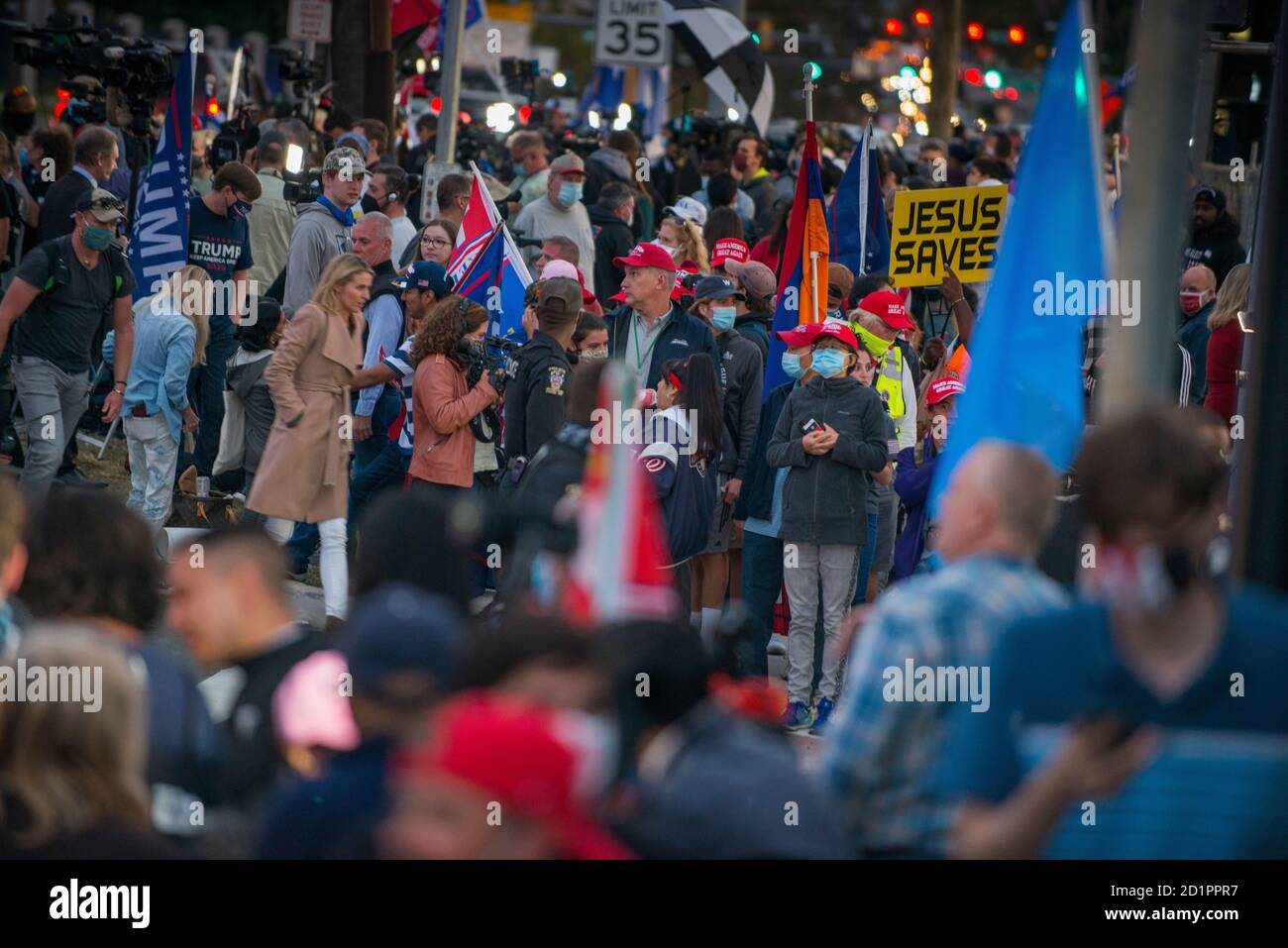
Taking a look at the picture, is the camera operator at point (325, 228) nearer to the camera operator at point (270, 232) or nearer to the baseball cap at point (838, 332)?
the camera operator at point (270, 232)

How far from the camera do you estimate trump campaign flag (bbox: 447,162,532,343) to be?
10.9m

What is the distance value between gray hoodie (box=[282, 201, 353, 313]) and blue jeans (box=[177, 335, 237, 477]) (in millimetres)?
520

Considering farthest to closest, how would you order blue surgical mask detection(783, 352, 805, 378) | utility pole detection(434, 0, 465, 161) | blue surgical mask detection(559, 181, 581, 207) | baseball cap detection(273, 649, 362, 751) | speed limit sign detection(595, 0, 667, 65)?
speed limit sign detection(595, 0, 667, 65) < utility pole detection(434, 0, 465, 161) < blue surgical mask detection(559, 181, 581, 207) < blue surgical mask detection(783, 352, 805, 378) < baseball cap detection(273, 649, 362, 751)

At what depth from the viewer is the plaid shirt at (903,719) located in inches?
145

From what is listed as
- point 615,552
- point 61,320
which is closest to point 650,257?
point 61,320

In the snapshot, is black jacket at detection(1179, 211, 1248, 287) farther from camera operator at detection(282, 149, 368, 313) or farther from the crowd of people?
camera operator at detection(282, 149, 368, 313)

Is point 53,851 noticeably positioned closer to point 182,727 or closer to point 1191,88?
point 182,727

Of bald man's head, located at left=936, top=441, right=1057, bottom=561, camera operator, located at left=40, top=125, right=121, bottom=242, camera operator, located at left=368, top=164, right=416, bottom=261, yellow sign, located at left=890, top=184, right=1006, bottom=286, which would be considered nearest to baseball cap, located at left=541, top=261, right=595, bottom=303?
yellow sign, located at left=890, top=184, right=1006, bottom=286

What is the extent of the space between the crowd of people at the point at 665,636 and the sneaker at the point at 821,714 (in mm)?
14

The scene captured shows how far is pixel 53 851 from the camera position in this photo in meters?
3.60

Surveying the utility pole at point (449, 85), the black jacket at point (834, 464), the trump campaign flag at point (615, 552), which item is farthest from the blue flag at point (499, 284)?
the trump campaign flag at point (615, 552)

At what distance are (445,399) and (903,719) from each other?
19.5 feet

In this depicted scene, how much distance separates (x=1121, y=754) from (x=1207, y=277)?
9.01m
